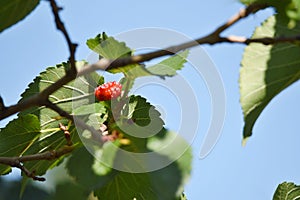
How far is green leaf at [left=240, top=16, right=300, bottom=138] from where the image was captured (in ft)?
2.80

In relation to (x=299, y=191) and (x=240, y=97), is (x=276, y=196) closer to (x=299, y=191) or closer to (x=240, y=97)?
(x=299, y=191)

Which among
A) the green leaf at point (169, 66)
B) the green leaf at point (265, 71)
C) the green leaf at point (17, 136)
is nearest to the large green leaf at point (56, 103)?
the green leaf at point (17, 136)

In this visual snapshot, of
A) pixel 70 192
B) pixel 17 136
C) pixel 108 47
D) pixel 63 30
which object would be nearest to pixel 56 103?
pixel 17 136

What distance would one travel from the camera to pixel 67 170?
0.82 metres

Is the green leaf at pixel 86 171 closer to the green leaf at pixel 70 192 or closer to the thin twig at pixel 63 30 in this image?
the green leaf at pixel 70 192

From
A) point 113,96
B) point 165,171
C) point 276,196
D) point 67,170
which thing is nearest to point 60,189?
point 67,170

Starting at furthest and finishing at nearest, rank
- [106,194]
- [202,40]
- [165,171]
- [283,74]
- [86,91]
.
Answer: [86,91] < [106,194] < [283,74] < [165,171] < [202,40]

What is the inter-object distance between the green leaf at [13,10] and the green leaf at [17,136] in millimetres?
298

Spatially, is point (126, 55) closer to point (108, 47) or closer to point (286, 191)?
point (108, 47)

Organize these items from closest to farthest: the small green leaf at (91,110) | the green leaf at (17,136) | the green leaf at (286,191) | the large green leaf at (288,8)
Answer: the large green leaf at (288,8) < the small green leaf at (91,110) < the green leaf at (17,136) < the green leaf at (286,191)

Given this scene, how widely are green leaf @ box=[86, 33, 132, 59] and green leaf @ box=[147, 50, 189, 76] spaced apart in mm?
49

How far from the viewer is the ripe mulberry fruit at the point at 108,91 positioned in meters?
1.06

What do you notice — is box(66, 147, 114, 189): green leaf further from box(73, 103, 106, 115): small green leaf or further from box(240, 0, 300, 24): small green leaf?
box(240, 0, 300, 24): small green leaf

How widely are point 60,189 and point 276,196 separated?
571 millimetres
